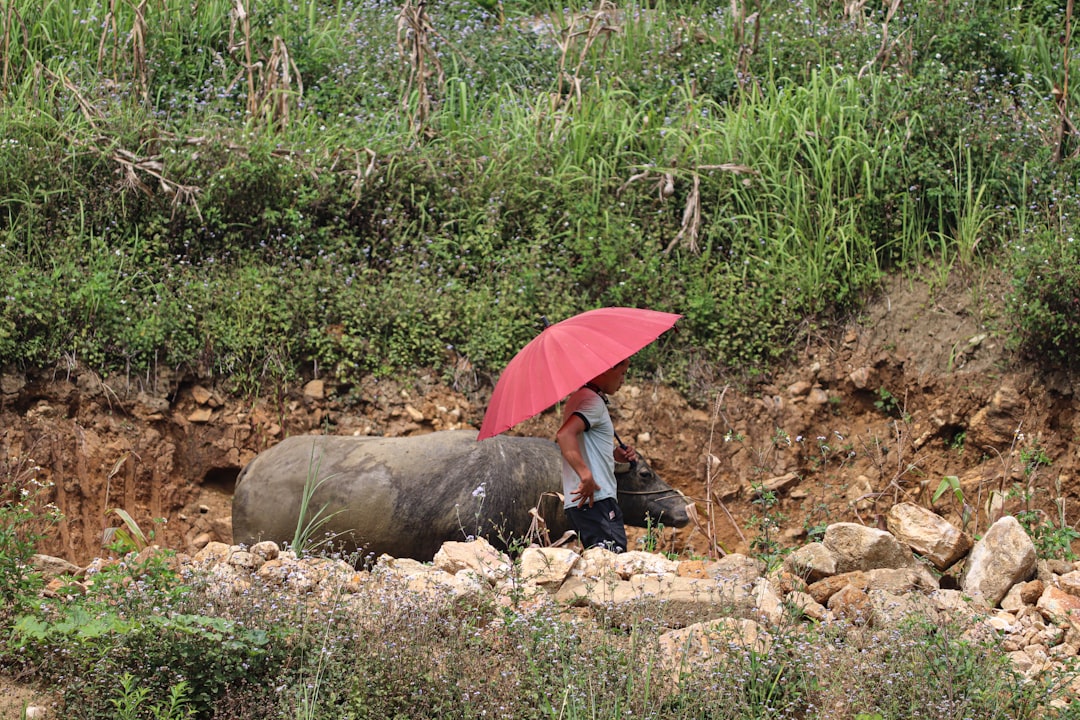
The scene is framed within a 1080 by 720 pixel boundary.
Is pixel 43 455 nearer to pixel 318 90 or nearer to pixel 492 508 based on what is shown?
pixel 492 508

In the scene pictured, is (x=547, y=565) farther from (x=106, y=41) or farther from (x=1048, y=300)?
(x=106, y=41)

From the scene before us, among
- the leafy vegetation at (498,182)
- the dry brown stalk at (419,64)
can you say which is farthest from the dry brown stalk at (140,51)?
the dry brown stalk at (419,64)

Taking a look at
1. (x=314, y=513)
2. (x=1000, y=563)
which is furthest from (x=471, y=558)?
(x=1000, y=563)

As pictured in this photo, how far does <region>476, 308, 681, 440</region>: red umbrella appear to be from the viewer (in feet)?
16.5

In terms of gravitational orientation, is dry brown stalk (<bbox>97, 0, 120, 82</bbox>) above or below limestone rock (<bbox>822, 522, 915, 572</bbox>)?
above

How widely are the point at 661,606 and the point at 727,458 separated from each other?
340cm

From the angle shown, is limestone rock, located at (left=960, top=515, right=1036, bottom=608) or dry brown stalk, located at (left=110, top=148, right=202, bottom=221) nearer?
limestone rock, located at (left=960, top=515, right=1036, bottom=608)

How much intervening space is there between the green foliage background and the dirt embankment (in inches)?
7.8

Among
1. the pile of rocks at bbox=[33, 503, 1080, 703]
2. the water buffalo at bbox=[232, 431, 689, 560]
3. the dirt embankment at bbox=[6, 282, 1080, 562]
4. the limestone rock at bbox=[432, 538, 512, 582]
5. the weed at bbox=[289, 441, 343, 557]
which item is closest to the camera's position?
Answer: the pile of rocks at bbox=[33, 503, 1080, 703]

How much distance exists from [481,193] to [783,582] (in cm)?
429

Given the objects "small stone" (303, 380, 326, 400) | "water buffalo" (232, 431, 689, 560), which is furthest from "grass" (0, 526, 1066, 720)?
"small stone" (303, 380, 326, 400)

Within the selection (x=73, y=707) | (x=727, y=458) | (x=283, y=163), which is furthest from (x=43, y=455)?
(x=727, y=458)

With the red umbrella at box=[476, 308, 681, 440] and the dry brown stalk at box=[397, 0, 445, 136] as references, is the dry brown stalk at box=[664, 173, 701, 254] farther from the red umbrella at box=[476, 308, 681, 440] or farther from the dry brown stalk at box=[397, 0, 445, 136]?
the red umbrella at box=[476, 308, 681, 440]

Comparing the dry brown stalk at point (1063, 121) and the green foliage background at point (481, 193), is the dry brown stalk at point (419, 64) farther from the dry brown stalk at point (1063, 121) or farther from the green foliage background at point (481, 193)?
the dry brown stalk at point (1063, 121)
